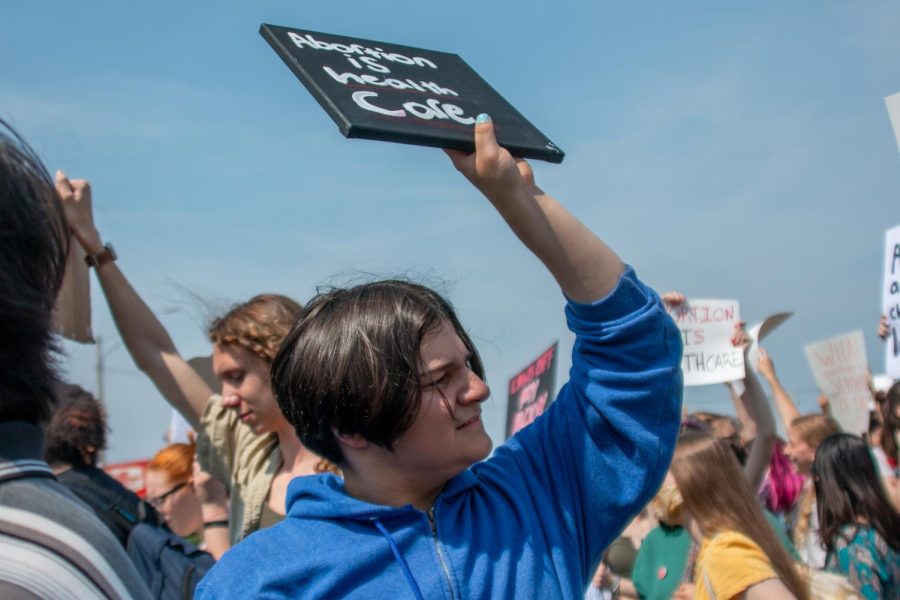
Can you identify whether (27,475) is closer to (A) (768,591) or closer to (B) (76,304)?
(B) (76,304)

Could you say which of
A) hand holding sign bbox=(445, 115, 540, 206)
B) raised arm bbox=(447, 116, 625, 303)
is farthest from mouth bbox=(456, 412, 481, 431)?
hand holding sign bbox=(445, 115, 540, 206)

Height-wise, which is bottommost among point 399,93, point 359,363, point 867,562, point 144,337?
point 867,562

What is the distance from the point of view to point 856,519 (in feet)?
15.8

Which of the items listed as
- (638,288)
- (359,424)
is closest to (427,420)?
(359,424)

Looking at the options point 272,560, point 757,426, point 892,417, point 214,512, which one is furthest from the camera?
point 757,426

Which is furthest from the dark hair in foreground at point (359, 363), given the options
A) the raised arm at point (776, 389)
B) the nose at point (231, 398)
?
the raised arm at point (776, 389)

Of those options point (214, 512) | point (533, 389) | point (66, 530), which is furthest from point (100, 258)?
point (533, 389)

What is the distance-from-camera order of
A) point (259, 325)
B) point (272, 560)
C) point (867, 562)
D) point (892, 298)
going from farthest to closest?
point (892, 298) < point (867, 562) < point (259, 325) < point (272, 560)

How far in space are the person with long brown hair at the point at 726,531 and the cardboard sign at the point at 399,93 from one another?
2.12 m

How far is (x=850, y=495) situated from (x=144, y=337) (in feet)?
10.4

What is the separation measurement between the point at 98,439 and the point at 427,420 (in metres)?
2.90

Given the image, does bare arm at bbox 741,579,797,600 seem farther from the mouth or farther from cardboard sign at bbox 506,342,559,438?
cardboard sign at bbox 506,342,559,438

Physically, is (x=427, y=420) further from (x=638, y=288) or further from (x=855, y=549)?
(x=855, y=549)

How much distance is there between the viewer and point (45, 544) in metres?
1.23
